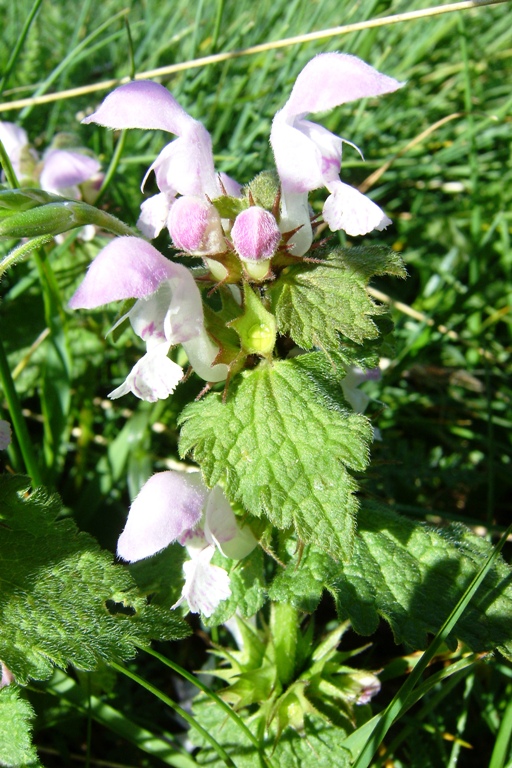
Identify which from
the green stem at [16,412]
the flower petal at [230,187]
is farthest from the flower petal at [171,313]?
the green stem at [16,412]

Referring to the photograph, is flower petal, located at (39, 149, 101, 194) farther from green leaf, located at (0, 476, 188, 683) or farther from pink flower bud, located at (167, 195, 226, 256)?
green leaf, located at (0, 476, 188, 683)

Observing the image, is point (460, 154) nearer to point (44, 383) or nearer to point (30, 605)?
point (44, 383)

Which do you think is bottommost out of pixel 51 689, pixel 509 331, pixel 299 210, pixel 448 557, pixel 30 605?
pixel 509 331

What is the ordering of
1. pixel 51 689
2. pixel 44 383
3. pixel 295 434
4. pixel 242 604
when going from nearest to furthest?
pixel 295 434
pixel 242 604
pixel 51 689
pixel 44 383

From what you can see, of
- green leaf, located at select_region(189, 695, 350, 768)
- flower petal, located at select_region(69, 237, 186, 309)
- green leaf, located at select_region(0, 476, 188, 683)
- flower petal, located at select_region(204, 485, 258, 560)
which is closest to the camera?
flower petal, located at select_region(69, 237, 186, 309)

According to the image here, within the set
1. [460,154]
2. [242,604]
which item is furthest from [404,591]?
[460,154]

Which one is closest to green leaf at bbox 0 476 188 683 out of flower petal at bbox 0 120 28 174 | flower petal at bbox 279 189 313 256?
flower petal at bbox 279 189 313 256

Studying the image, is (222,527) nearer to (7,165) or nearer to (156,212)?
(156,212)
